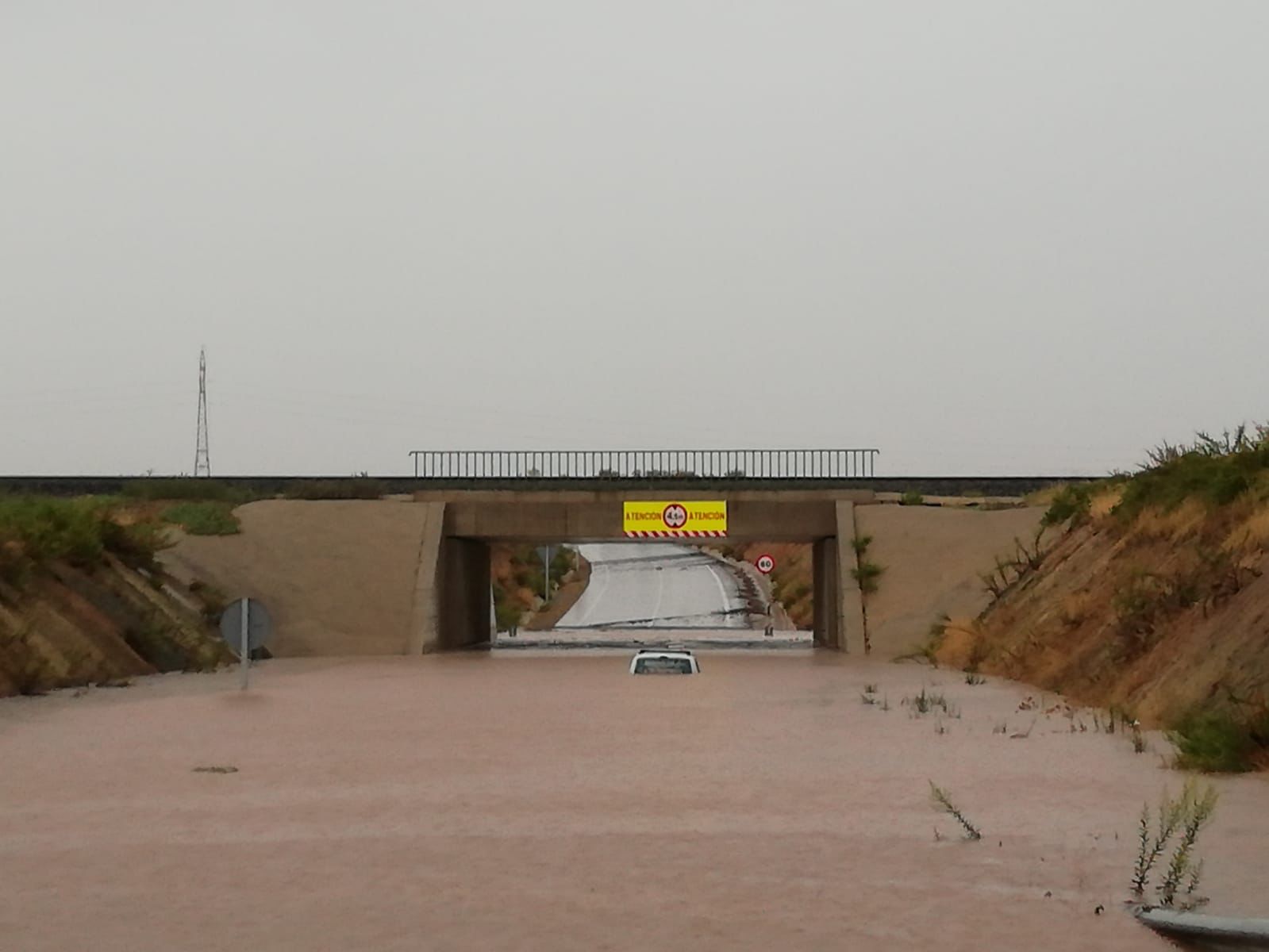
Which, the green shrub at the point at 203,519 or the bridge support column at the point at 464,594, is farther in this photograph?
the bridge support column at the point at 464,594

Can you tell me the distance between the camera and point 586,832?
13266mm

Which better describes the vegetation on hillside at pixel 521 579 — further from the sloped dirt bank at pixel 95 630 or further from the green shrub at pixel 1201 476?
the green shrub at pixel 1201 476


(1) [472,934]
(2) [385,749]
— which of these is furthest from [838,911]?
(2) [385,749]

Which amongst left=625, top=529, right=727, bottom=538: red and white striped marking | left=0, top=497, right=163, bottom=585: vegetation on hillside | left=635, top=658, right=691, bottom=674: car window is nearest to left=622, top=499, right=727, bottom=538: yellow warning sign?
left=625, top=529, right=727, bottom=538: red and white striped marking

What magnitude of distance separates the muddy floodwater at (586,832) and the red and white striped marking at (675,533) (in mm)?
26131

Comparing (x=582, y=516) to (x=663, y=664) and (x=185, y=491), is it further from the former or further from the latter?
(x=663, y=664)

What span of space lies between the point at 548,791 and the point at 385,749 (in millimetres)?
4632

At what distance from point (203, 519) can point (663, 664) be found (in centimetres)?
1975

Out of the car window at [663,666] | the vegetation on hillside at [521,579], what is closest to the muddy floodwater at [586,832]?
the car window at [663,666]

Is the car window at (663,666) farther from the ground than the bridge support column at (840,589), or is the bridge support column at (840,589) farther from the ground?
the bridge support column at (840,589)

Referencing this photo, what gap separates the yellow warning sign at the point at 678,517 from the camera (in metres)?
51.2

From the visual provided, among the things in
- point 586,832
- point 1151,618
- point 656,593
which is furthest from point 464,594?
point 656,593

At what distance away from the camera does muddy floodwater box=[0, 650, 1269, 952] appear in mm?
9766

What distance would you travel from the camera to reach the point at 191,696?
98.7 feet
